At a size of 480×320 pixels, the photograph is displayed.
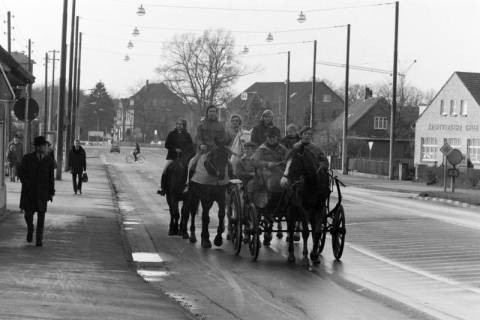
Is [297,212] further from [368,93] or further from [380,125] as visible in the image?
[368,93]

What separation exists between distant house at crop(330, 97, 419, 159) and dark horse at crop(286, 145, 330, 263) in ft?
283

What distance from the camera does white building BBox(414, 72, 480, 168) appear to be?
231 ft

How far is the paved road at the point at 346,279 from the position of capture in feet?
31.2

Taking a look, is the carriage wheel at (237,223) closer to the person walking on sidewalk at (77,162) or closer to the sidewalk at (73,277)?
the sidewalk at (73,277)

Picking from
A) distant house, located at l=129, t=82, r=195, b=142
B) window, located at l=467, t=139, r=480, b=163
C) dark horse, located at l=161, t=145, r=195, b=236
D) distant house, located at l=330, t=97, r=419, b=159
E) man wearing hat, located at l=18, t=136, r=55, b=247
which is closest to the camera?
man wearing hat, located at l=18, t=136, r=55, b=247

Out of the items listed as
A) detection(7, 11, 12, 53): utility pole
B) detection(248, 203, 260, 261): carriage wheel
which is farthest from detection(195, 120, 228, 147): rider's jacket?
detection(7, 11, 12, 53): utility pole

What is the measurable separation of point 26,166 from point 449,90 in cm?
6344

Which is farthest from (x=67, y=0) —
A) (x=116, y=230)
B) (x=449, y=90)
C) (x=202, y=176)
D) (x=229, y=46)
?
(x=229, y=46)

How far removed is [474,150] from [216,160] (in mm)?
57227

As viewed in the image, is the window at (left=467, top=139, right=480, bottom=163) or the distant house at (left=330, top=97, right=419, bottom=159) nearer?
the window at (left=467, top=139, right=480, bottom=163)

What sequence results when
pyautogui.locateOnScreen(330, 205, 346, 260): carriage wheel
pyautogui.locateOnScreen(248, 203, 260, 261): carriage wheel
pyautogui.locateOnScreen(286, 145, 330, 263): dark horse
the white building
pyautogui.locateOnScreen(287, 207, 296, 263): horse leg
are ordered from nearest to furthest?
pyautogui.locateOnScreen(286, 145, 330, 263): dark horse, pyautogui.locateOnScreen(287, 207, 296, 263): horse leg, pyautogui.locateOnScreen(248, 203, 260, 261): carriage wheel, pyautogui.locateOnScreen(330, 205, 346, 260): carriage wheel, the white building

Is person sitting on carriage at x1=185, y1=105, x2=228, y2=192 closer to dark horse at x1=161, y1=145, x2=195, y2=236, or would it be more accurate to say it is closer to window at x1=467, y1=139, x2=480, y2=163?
dark horse at x1=161, y1=145, x2=195, y2=236

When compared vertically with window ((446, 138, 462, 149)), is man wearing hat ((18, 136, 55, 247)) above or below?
below

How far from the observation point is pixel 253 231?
1362cm
